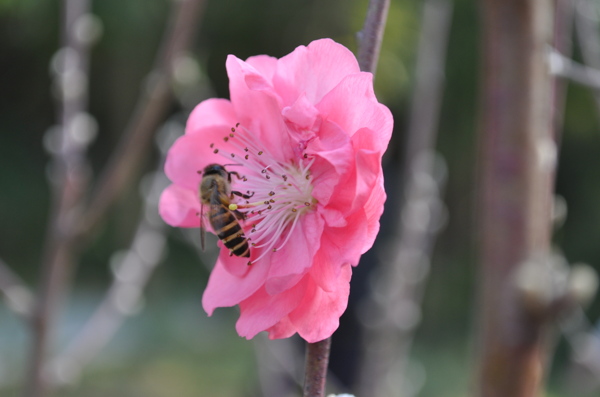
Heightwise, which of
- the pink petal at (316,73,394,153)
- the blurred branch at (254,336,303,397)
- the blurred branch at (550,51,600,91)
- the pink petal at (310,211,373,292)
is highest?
the pink petal at (316,73,394,153)

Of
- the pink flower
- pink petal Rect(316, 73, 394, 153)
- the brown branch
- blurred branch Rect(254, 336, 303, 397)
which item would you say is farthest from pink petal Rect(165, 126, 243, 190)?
blurred branch Rect(254, 336, 303, 397)

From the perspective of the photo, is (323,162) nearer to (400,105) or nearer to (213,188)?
(213,188)

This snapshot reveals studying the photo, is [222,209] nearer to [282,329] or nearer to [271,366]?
[282,329]

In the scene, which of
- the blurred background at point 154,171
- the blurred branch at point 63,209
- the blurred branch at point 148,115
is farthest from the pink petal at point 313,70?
the blurred background at point 154,171

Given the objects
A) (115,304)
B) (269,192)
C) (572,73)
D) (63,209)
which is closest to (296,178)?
(269,192)

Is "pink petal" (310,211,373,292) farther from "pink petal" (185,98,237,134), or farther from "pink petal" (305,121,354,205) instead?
"pink petal" (185,98,237,134)

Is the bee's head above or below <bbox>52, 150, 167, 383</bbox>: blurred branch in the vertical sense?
above

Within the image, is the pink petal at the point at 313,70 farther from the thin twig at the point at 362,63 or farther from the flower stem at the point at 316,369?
the flower stem at the point at 316,369

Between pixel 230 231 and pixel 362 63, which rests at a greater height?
pixel 362 63
